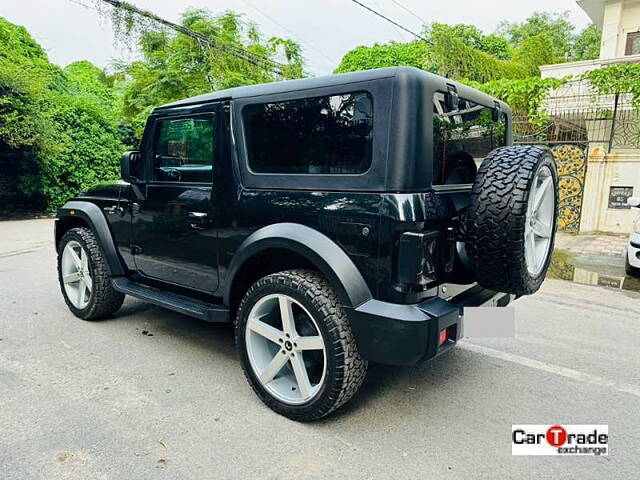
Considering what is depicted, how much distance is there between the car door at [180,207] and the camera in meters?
3.04

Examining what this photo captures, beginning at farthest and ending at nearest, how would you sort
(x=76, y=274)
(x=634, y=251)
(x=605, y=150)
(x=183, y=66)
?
(x=183, y=66) < (x=605, y=150) < (x=634, y=251) < (x=76, y=274)

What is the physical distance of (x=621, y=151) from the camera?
9.39m

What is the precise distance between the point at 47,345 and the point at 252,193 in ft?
7.40

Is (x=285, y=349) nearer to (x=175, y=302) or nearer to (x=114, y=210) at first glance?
(x=175, y=302)

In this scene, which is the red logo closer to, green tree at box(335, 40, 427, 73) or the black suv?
the black suv

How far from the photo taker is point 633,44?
15.0 metres

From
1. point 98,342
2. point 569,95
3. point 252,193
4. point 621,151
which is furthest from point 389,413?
point 569,95

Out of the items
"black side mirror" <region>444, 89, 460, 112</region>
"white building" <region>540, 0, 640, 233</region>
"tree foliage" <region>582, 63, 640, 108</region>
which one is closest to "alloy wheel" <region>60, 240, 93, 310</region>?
"black side mirror" <region>444, 89, 460, 112</region>

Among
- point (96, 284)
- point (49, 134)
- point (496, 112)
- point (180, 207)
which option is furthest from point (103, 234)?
point (49, 134)

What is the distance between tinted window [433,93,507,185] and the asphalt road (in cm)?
139

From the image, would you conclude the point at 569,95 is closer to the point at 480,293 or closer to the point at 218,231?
the point at 480,293

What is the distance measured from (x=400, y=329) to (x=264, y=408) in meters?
1.07

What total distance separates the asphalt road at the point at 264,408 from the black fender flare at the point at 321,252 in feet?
2.67

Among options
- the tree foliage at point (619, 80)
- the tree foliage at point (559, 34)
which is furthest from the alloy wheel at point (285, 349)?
the tree foliage at point (559, 34)
